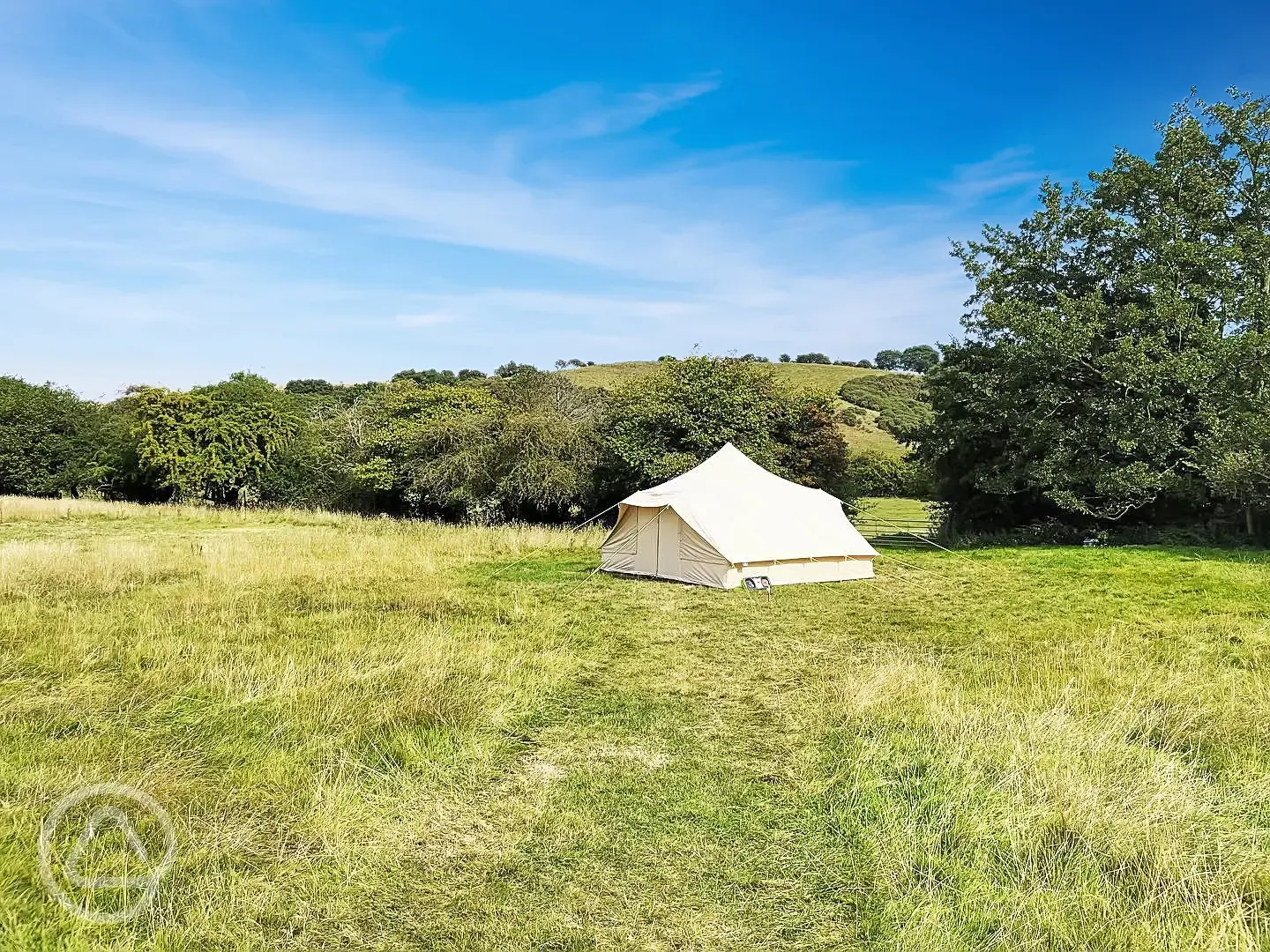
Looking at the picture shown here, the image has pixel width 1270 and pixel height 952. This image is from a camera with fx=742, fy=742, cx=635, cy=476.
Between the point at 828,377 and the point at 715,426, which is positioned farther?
the point at 828,377

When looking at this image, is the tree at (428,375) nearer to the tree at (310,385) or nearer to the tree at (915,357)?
the tree at (310,385)

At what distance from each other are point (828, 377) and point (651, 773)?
69.4 metres

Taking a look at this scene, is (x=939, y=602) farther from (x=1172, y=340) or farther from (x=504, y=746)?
(x=1172, y=340)

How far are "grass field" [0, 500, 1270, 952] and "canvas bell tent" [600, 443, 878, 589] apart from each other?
9.73 feet

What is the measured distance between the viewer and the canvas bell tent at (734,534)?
42.8 feet

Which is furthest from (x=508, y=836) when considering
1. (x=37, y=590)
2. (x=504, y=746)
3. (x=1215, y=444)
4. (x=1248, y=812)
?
(x=1215, y=444)

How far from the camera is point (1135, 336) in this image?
16.9 m

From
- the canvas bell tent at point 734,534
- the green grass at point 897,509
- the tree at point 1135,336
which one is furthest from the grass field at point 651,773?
the green grass at point 897,509

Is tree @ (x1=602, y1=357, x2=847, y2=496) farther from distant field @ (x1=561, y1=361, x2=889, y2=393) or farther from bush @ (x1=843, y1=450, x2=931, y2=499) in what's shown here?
distant field @ (x1=561, y1=361, x2=889, y2=393)

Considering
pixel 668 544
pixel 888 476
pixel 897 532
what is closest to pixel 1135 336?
pixel 897 532

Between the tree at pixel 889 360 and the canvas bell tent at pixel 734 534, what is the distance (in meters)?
81.3

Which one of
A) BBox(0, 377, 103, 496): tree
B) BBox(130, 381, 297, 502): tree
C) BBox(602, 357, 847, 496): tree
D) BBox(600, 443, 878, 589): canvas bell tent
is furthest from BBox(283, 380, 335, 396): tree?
BBox(600, 443, 878, 589): canvas bell tent

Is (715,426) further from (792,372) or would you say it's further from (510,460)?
(792,372)

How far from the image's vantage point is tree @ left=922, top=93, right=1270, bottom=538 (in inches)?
618
